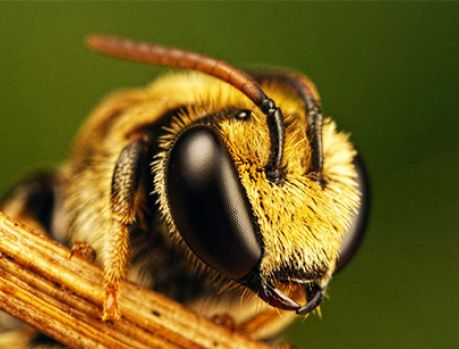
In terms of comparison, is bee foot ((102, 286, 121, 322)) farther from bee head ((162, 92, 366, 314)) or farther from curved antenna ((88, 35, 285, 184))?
curved antenna ((88, 35, 285, 184))

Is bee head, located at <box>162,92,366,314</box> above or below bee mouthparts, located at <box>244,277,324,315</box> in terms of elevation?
above

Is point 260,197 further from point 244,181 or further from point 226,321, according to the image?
point 226,321

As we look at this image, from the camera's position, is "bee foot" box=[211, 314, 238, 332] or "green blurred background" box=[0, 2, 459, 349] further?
"green blurred background" box=[0, 2, 459, 349]

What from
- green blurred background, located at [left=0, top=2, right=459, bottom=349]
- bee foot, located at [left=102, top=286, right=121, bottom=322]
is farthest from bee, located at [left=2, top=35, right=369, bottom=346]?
green blurred background, located at [left=0, top=2, right=459, bottom=349]

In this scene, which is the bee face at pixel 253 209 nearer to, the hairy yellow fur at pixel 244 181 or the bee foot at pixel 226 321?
the hairy yellow fur at pixel 244 181

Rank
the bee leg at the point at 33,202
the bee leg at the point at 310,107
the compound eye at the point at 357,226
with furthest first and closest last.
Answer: the bee leg at the point at 33,202 → the compound eye at the point at 357,226 → the bee leg at the point at 310,107

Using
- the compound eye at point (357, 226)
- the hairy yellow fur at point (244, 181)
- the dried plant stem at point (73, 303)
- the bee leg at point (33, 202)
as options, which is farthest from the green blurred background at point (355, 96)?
the dried plant stem at point (73, 303)

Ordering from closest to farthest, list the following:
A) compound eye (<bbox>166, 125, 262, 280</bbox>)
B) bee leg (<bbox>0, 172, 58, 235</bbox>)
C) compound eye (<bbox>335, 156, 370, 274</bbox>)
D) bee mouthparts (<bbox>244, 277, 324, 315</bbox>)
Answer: compound eye (<bbox>166, 125, 262, 280</bbox>)
bee mouthparts (<bbox>244, 277, 324, 315</bbox>)
compound eye (<bbox>335, 156, 370, 274</bbox>)
bee leg (<bbox>0, 172, 58, 235</bbox>)
